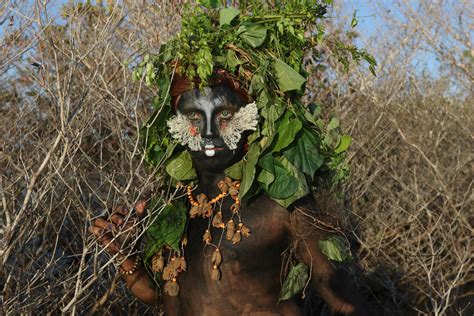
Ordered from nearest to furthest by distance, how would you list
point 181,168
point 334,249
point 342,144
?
point 334,249
point 181,168
point 342,144

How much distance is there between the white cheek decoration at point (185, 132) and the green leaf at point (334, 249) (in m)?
0.60

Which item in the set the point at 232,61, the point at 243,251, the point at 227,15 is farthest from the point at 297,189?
the point at 227,15

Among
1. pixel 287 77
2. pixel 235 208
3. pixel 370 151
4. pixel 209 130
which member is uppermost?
pixel 287 77

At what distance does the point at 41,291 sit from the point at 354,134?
357 centimetres

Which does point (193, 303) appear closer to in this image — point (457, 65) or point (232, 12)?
point (232, 12)

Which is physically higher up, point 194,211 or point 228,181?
point 228,181

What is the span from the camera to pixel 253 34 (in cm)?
280

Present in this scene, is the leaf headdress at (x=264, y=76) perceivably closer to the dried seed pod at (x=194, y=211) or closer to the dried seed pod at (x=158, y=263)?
the dried seed pod at (x=194, y=211)

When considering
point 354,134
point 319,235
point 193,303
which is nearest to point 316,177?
point 319,235

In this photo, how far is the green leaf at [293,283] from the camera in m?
2.80

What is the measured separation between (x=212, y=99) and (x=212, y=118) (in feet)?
0.23

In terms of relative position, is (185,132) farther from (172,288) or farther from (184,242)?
(172,288)

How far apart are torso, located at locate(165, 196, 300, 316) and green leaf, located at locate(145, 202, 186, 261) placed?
8 cm

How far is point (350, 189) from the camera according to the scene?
6.04 m
